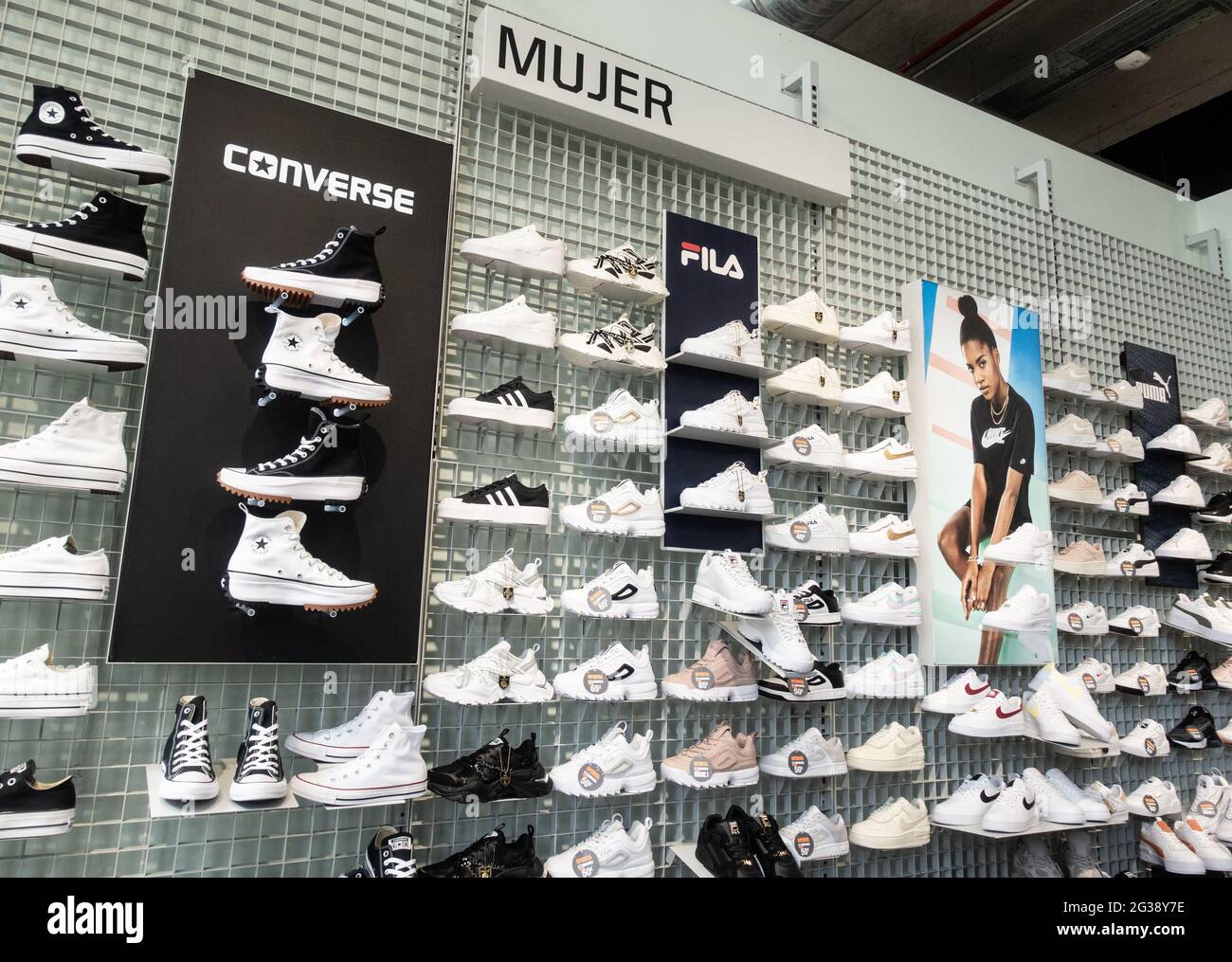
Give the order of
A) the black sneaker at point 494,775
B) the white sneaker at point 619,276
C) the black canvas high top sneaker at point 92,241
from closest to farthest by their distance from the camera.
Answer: the black canvas high top sneaker at point 92,241
the black sneaker at point 494,775
the white sneaker at point 619,276

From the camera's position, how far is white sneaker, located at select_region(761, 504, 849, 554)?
334cm

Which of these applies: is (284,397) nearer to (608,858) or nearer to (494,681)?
(494,681)

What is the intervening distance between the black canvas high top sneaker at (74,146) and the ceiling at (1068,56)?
3.40 metres

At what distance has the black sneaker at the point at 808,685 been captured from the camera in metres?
3.11

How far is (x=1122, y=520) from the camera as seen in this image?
472 cm

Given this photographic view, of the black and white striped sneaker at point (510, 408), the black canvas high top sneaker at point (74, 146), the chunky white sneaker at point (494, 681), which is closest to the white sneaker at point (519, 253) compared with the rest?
the black and white striped sneaker at point (510, 408)

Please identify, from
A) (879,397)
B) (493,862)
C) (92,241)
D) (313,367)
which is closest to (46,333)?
(92,241)

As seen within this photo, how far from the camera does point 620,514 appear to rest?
9.48 ft

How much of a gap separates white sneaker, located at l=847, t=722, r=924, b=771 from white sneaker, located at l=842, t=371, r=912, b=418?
1.44m

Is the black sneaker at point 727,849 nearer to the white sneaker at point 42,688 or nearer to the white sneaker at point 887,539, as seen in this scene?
the white sneaker at point 887,539

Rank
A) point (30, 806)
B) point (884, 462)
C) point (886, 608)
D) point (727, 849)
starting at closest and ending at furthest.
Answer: point (30, 806), point (727, 849), point (886, 608), point (884, 462)

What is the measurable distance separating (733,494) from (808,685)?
0.83 m

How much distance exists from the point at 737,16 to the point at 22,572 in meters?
3.70

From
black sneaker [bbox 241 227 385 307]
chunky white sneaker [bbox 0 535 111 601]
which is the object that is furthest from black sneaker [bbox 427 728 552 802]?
black sneaker [bbox 241 227 385 307]
